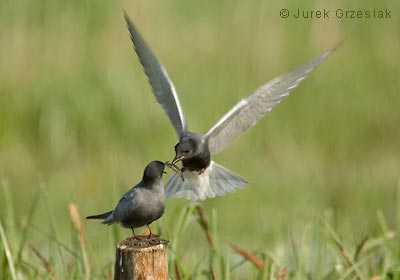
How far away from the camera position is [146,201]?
3770mm

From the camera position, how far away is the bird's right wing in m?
4.98

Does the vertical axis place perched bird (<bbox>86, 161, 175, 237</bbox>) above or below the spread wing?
below

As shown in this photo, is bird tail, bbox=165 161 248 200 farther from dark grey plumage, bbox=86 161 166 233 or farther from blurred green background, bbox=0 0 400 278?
blurred green background, bbox=0 0 400 278

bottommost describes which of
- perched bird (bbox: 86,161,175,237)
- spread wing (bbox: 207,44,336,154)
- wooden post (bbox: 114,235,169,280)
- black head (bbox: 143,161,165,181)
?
wooden post (bbox: 114,235,169,280)

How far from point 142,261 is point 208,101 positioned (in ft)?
17.8

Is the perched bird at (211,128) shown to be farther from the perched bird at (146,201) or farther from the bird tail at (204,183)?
the perched bird at (146,201)

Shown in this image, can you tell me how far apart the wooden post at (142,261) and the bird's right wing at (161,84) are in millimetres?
1296

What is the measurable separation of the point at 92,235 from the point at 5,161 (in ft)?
7.33

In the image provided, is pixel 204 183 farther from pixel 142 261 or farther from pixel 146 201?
pixel 142 261

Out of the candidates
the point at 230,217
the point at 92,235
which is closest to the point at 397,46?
the point at 230,217

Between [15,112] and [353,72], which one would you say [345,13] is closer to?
[353,72]

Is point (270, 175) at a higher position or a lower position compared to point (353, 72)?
lower

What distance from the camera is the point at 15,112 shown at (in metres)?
8.92

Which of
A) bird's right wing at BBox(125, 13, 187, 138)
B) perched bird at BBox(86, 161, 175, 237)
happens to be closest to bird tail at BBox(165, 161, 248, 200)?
bird's right wing at BBox(125, 13, 187, 138)
